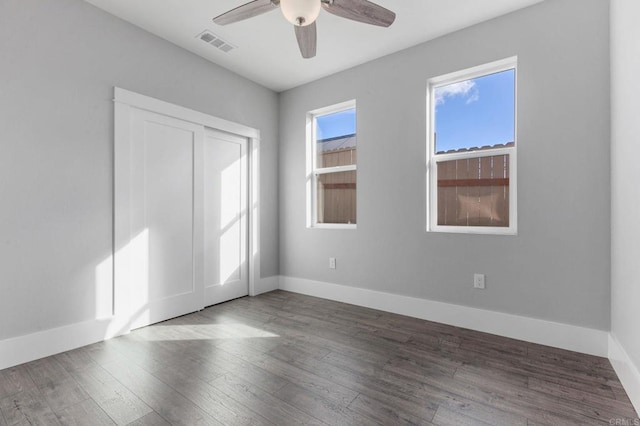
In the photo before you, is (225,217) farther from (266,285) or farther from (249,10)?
(249,10)

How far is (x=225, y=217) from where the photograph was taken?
367cm

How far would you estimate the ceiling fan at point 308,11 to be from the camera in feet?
5.63

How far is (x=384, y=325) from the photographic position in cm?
287

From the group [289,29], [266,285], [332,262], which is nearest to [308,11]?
[289,29]

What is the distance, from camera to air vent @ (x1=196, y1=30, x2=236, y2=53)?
290 cm

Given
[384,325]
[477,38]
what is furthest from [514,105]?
[384,325]

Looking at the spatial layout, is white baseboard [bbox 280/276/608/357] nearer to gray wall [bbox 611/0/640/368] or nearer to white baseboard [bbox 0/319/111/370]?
gray wall [bbox 611/0/640/368]

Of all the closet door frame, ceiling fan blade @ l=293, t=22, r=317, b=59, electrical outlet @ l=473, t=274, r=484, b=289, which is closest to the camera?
ceiling fan blade @ l=293, t=22, r=317, b=59

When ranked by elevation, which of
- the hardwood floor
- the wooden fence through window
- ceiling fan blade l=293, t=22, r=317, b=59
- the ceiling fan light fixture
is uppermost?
ceiling fan blade l=293, t=22, r=317, b=59

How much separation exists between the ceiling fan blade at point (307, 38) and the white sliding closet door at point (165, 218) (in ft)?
5.31

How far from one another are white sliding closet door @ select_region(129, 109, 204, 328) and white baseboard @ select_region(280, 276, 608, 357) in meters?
1.57

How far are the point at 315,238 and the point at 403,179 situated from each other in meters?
1.37

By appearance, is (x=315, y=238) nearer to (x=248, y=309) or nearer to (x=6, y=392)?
(x=248, y=309)

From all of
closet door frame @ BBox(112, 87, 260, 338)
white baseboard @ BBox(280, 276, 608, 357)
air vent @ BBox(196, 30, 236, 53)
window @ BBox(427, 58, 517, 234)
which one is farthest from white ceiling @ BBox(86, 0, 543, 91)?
white baseboard @ BBox(280, 276, 608, 357)
